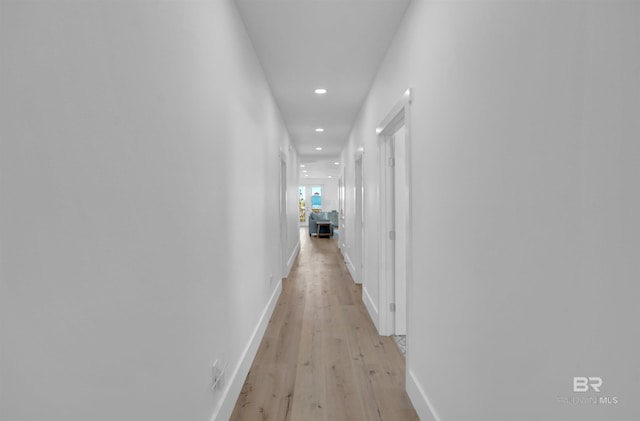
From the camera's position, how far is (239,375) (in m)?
2.36

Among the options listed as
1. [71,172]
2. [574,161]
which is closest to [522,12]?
[574,161]

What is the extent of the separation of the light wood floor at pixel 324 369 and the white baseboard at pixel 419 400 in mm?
61

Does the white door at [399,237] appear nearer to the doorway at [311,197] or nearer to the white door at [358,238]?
the white door at [358,238]

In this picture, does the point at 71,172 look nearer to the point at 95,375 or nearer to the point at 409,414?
the point at 95,375

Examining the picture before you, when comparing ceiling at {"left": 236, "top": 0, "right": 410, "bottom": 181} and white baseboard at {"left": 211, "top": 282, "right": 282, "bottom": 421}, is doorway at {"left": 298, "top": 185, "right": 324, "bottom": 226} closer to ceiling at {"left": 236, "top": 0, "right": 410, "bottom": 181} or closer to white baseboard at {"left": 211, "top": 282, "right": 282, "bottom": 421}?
ceiling at {"left": 236, "top": 0, "right": 410, "bottom": 181}

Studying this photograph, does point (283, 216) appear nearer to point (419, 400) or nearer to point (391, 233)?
point (391, 233)

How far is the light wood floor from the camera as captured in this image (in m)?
2.21

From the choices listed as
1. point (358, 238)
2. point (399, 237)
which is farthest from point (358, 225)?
point (399, 237)

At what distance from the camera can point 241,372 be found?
2428mm

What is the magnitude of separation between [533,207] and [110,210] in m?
1.20

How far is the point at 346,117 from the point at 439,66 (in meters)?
3.82

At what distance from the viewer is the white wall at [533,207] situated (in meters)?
0.77

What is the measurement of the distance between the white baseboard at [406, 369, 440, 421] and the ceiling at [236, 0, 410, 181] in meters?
2.51

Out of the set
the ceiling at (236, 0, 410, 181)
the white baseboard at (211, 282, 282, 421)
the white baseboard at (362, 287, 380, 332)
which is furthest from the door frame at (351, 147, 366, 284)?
the white baseboard at (211, 282, 282, 421)
